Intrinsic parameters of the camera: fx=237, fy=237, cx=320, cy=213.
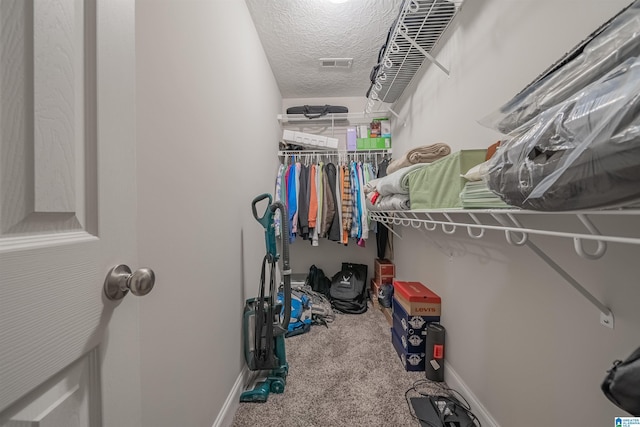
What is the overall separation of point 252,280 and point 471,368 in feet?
4.66

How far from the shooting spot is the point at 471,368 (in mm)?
1258

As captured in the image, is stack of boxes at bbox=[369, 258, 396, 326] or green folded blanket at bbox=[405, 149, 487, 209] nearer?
green folded blanket at bbox=[405, 149, 487, 209]

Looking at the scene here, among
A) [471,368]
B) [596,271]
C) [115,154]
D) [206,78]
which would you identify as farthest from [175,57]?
[471,368]

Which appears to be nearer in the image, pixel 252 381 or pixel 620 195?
pixel 620 195

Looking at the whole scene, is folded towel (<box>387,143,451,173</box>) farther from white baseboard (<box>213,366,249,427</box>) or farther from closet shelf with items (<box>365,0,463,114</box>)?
white baseboard (<box>213,366,249,427</box>)

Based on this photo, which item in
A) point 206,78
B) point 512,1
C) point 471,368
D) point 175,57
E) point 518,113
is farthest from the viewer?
point 471,368

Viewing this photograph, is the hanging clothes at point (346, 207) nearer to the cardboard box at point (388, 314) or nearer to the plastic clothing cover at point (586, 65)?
the cardboard box at point (388, 314)

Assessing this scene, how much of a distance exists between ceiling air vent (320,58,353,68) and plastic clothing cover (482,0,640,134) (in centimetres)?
198

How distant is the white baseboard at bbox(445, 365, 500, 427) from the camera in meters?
1.12

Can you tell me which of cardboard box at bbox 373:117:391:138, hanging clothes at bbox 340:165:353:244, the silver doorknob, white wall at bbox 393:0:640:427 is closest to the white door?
the silver doorknob

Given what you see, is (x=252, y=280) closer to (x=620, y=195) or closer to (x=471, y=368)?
(x=471, y=368)

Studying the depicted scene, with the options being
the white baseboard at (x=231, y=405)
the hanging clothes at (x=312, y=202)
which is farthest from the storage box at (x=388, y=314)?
the white baseboard at (x=231, y=405)

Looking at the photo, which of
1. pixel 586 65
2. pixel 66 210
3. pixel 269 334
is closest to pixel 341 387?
pixel 269 334

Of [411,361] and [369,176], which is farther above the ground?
[369,176]
